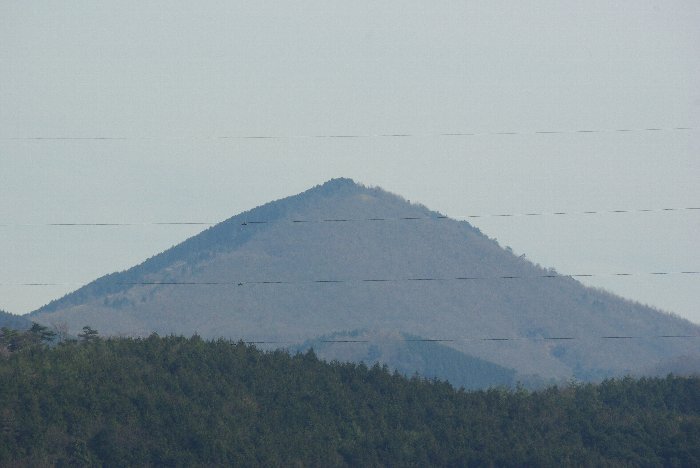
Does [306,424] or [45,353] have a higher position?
[45,353]

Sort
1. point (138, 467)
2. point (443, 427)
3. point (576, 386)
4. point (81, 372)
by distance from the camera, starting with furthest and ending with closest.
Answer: point (576, 386)
point (443, 427)
point (81, 372)
point (138, 467)

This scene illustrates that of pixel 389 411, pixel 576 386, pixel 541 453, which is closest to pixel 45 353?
pixel 389 411

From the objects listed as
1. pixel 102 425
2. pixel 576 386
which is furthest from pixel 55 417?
pixel 576 386

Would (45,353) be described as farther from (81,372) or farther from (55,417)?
(55,417)

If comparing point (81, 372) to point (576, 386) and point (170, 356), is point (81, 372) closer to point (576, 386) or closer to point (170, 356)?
point (170, 356)

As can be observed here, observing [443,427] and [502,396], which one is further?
[502,396]

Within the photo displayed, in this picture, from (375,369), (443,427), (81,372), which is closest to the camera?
(81,372)
